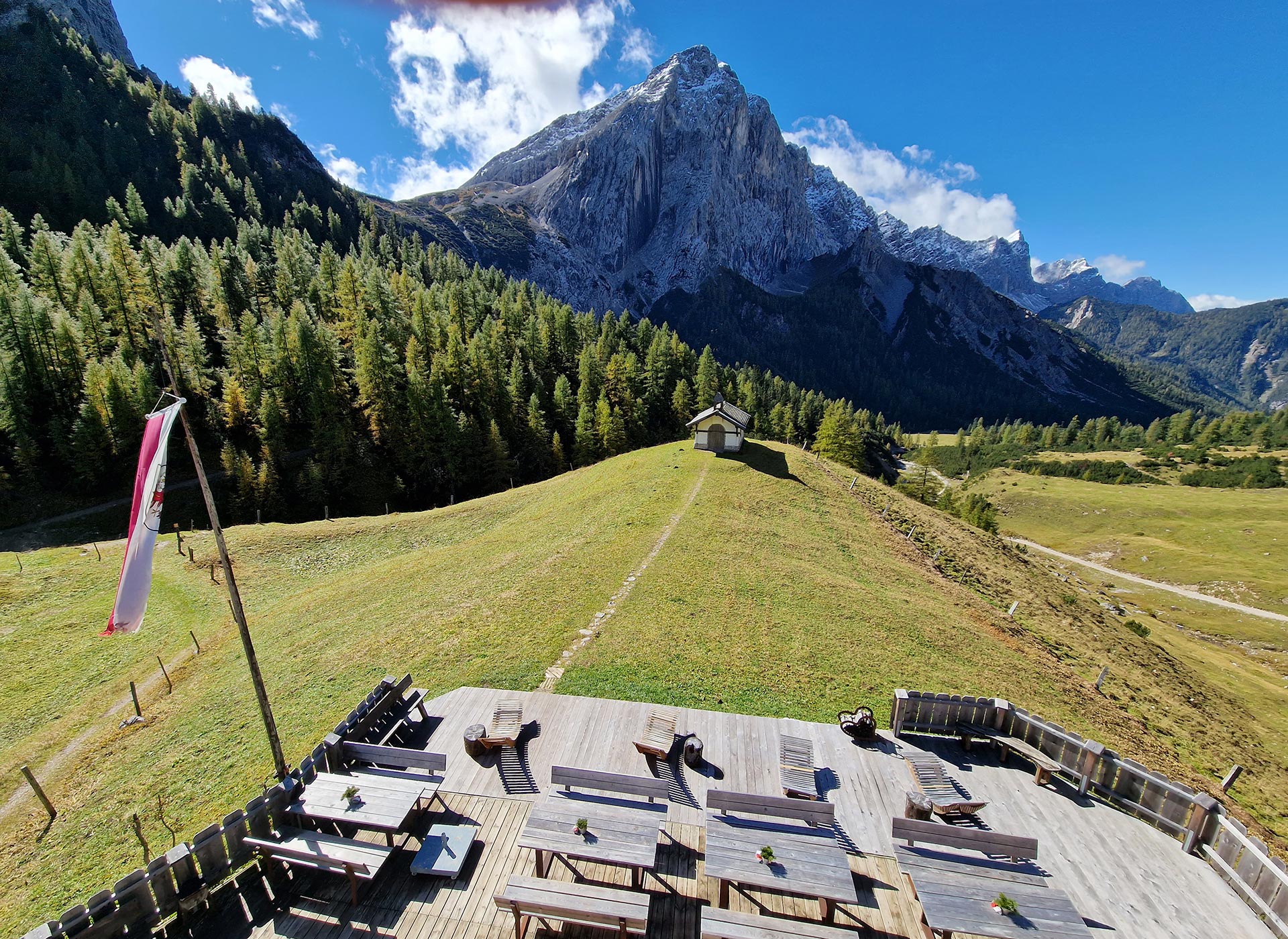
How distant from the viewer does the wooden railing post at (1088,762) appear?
1320 centimetres

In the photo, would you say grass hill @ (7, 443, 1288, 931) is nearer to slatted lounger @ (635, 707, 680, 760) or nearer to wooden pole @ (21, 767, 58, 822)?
wooden pole @ (21, 767, 58, 822)

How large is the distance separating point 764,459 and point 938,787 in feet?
135

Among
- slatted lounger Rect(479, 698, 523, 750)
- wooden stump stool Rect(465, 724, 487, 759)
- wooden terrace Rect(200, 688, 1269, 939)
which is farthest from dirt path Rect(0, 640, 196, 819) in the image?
slatted lounger Rect(479, 698, 523, 750)

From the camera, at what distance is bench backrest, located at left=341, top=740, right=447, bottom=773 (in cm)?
1219

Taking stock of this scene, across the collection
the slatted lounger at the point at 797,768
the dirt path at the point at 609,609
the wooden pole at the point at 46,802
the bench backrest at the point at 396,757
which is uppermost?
the slatted lounger at the point at 797,768

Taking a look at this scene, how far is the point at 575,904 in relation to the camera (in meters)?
9.01

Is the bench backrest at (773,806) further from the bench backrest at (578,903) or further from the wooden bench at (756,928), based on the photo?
the bench backrest at (578,903)

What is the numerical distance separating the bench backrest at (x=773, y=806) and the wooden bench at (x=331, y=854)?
697 cm

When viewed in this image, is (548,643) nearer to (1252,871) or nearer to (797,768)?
(797,768)

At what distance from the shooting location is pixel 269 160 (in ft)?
644

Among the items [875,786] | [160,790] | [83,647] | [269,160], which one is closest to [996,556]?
[875,786]

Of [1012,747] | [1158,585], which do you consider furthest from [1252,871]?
[1158,585]

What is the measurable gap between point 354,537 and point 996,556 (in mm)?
59984

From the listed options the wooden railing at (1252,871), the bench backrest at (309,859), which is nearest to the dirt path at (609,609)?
the bench backrest at (309,859)
